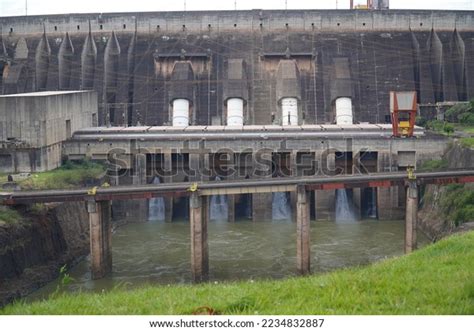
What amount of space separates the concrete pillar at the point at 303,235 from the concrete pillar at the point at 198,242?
4.14 m

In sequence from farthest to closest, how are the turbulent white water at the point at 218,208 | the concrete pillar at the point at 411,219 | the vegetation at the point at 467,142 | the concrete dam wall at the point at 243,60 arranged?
the concrete dam wall at the point at 243,60, the turbulent white water at the point at 218,208, the vegetation at the point at 467,142, the concrete pillar at the point at 411,219

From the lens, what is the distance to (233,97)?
6256 cm

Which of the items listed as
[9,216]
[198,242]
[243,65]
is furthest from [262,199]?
[9,216]

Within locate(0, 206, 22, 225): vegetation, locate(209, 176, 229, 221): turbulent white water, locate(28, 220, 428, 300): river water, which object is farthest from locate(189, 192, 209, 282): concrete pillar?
locate(209, 176, 229, 221): turbulent white water

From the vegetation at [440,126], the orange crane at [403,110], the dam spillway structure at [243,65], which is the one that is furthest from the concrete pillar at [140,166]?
the vegetation at [440,126]

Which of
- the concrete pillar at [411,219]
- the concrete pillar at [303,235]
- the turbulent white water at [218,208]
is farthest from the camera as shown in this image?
the turbulent white water at [218,208]

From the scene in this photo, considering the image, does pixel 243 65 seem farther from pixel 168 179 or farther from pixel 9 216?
pixel 9 216

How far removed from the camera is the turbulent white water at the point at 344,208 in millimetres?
50031

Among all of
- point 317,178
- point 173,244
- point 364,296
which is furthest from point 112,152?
point 364,296

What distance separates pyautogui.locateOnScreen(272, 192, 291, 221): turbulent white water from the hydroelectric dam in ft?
0.37

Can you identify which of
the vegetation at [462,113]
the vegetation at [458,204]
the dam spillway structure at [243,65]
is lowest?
the vegetation at [458,204]

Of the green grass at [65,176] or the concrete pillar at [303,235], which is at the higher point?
the green grass at [65,176]

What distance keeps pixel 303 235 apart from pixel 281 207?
53.0ft

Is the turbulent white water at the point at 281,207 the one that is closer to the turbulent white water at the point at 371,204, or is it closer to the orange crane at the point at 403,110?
the turbulent white water at the point at 371,204
